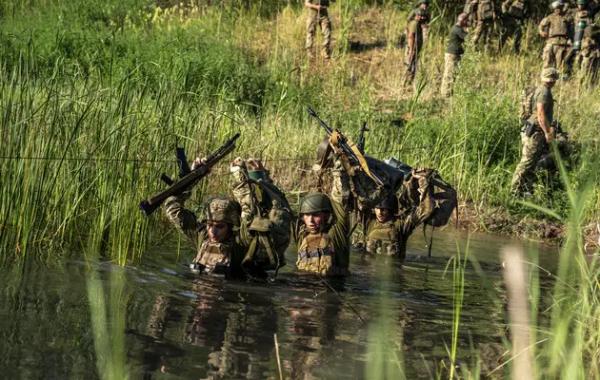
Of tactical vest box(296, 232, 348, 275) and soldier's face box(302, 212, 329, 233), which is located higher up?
soldier's face box(302, 212, 329, 233)

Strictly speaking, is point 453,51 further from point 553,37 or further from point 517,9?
point 517,9

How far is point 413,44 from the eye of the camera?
67.1 feet

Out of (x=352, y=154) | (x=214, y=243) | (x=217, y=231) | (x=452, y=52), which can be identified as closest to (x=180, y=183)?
(x=217, y=231)

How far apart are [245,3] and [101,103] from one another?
16.1 meters

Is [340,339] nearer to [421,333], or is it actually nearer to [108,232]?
[421,333]

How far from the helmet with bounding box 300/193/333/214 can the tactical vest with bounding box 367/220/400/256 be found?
1.55 meters

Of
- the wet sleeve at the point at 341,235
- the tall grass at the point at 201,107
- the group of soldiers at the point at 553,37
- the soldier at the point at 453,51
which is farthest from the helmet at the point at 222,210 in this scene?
the soldier at the point at 453,51

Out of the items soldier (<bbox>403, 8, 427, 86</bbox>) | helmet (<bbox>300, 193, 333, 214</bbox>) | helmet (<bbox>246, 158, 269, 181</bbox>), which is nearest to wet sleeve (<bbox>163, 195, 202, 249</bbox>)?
helmet (<bbox>246, 158, 269, 181</bbox>)

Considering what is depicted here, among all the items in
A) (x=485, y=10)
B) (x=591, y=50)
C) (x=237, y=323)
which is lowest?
(x=237, y=323)

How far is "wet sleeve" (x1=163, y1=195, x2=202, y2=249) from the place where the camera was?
916 centimetres

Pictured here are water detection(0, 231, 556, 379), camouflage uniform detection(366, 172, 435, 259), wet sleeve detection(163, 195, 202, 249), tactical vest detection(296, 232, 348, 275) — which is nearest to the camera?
water detection(0, 231, 556, 379)

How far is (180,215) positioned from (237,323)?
5.18 ft

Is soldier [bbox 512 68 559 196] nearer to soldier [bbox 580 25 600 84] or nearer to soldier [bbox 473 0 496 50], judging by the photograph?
soldier [bbox 580 25 600 84]

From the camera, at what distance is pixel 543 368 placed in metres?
7.06
